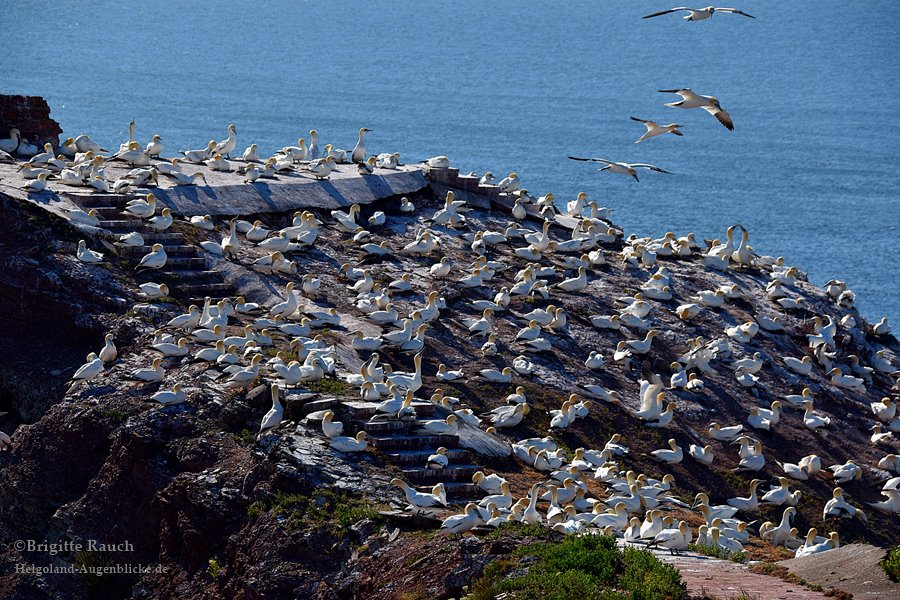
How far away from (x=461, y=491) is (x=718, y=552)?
3973mm

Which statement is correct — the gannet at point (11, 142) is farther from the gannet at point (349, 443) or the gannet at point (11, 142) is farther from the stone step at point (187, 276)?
the gannet at point (349, 443)

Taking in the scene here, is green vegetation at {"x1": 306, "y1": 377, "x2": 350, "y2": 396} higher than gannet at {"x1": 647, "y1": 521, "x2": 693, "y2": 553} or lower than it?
higher

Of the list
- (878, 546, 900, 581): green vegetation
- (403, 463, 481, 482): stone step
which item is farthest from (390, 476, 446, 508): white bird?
(878, 546, 900, 581): green vegetation

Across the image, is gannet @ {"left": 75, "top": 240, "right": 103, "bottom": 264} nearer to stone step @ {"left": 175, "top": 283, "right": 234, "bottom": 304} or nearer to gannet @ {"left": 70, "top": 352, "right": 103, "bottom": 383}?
stone step @ {"left": 175, "top": 283, "right": 234, "bottom": 304}

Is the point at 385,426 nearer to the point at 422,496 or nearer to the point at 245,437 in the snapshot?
the point at 245,437

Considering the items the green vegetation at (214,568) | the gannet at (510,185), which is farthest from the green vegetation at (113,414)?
the gannet at (510,185)

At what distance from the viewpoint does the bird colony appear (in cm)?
2188

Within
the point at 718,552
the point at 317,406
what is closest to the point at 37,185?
the point at 317,406

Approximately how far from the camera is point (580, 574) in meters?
15.1

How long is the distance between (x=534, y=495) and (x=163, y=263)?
34.1 feet

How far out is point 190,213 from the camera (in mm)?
29875

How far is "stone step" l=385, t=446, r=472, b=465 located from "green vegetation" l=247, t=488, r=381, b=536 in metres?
1.38

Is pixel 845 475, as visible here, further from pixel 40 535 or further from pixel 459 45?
pixel 459 45

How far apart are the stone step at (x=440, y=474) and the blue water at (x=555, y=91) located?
126ft
